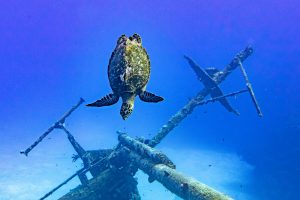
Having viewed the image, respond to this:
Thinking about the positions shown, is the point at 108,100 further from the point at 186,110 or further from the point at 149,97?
the point at 186,110

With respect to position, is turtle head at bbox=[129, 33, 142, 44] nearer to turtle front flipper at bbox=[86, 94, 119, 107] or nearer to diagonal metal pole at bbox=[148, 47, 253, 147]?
turtle front flipper at bbox=[86, 94, 119, 107]

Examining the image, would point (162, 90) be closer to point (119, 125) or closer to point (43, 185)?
point (119, 125)

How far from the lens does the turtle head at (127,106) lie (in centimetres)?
480

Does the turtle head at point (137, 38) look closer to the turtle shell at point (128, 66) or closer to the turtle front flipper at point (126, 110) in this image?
the turtle shell at point (128, 66)

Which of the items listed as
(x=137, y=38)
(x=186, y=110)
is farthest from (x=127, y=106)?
(x=186, y=110)

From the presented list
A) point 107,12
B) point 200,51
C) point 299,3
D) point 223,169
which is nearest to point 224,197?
point 223,169

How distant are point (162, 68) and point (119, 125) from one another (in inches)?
3132

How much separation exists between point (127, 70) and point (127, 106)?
61 cm

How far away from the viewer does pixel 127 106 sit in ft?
16.6

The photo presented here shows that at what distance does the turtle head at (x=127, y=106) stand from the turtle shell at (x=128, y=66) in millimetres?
96

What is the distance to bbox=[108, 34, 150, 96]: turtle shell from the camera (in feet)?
17.4

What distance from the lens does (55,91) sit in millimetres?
149500

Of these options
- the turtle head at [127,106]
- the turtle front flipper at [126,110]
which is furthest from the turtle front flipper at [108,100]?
the turtle front flipper at [126,110]

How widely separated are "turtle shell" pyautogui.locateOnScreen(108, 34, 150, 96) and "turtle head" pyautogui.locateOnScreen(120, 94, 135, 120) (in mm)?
96
